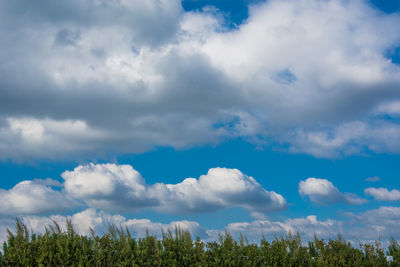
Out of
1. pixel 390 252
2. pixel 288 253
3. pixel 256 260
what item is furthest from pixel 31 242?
pixel 390 252

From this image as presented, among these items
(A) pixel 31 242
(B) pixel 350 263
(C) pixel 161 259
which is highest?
(A) pixel 31 242

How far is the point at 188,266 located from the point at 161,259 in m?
1.28

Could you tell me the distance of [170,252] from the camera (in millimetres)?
14477

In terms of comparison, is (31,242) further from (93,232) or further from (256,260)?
(256,260)

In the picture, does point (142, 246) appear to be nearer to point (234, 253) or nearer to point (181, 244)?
point (181, 244)

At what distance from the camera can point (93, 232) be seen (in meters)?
15.0

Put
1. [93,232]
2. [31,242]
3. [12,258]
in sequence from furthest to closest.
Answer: [93,232]
[31,242]
[12,258]

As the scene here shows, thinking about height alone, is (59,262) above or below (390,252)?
above

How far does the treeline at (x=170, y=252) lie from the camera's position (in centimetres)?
1345

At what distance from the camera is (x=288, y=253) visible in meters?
16.3

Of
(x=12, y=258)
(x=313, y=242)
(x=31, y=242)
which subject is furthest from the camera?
(x=313, y=242)

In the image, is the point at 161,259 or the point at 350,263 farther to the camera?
the point at 350,263

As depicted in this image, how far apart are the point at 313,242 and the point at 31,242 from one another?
41.2 ft

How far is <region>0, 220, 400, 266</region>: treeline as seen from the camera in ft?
44.1
